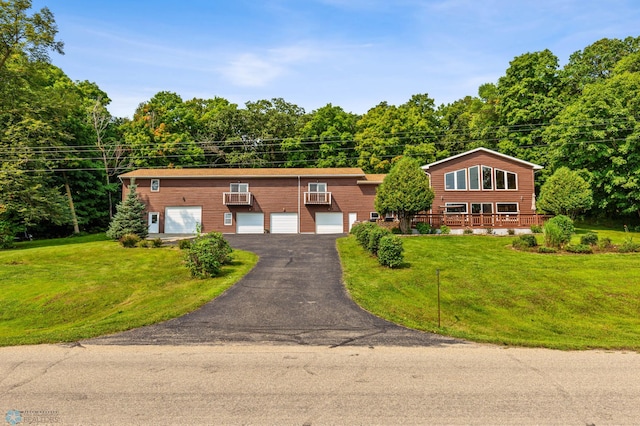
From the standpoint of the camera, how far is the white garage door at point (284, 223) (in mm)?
32875

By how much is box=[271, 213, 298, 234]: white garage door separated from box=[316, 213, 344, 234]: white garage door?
6.94 feet

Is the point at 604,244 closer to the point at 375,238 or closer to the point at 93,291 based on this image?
the point at 375,238

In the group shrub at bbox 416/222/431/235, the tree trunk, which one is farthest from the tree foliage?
the tree trunk

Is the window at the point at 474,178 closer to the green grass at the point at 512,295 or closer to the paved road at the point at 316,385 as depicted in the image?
the green grass at the point at 512,295

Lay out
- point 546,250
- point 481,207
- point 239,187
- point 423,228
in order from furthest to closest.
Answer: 1. point 239,187
2. point 481,207
3. point 423,228
4. point 546,250

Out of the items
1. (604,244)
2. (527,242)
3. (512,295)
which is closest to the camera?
(512,295)

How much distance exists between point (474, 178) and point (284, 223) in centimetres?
1706

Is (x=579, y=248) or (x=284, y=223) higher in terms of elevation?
(x=284, y=223)

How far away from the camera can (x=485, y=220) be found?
27078 mm

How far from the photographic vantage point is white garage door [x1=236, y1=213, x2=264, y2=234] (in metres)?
32.9

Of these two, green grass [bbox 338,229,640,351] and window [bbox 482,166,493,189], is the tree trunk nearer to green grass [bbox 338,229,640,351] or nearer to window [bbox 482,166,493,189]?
green grass [bbox 338,229,640,351]

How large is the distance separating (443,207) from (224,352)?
2594 cm

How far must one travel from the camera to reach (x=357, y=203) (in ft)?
108

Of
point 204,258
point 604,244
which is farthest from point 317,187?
point 604,244
